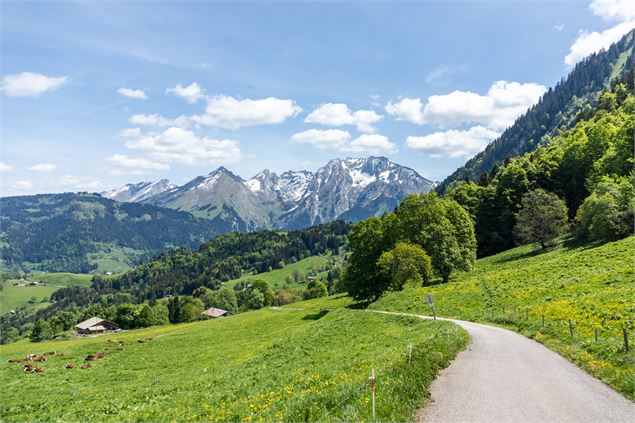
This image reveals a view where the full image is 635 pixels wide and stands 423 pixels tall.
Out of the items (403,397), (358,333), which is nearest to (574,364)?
(403,397)

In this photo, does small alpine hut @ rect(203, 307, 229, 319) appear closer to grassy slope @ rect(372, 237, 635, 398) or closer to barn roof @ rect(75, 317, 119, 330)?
barn roof @ rect(75, 317, 119, 330)

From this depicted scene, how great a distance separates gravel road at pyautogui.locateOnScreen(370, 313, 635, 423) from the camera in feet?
45.1

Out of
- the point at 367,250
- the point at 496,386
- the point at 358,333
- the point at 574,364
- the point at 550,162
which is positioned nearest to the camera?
the point at 496,386

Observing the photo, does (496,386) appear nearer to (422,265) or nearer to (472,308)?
(472,308)

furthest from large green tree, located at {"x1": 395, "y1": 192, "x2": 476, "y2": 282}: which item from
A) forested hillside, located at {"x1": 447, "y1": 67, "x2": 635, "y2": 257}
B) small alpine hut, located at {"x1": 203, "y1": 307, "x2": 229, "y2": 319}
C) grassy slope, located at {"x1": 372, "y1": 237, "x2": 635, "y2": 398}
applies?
small alpine hut, located at {"x1": 203, "y1": 307, "x2": 229, "y2": 319}

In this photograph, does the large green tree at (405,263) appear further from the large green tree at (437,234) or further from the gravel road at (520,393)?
the gravel road at (520,393)

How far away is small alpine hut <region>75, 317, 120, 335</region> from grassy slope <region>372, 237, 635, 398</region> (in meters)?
133

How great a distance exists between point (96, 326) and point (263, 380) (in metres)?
151

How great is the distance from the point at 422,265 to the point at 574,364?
135 ft

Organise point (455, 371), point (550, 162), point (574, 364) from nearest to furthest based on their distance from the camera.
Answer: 1. point (455, 371)
2. point (574, 364)
3. point (550, 162)

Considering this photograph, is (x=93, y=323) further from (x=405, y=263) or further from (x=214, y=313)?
(x=405, y=263)

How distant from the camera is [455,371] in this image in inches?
760

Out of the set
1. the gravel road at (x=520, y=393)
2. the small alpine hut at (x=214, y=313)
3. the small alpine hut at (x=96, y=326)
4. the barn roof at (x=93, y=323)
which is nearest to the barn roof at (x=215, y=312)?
the small alpine hut at (x=214, y=313)

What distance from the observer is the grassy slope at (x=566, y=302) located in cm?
2130
